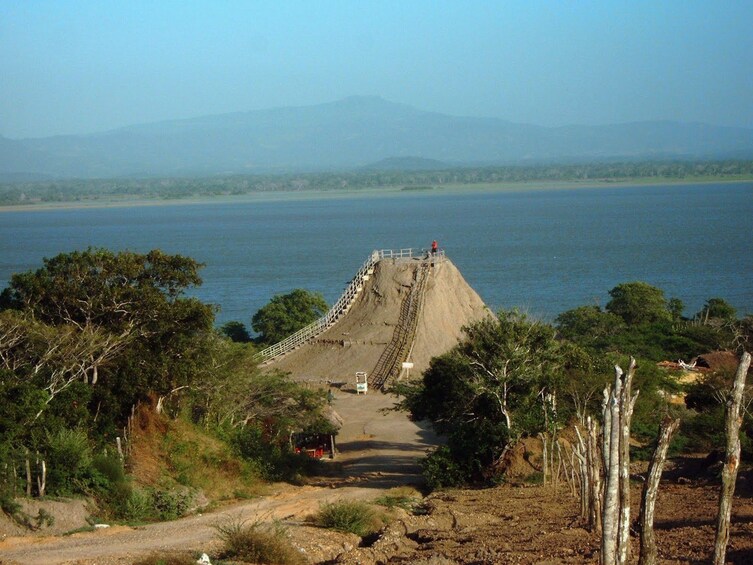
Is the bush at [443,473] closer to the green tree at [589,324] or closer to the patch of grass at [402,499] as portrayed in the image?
the patch of grass at [402,499]

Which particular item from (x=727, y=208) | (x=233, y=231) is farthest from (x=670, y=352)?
(x=727, y=208)

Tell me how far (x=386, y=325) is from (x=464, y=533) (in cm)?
2783

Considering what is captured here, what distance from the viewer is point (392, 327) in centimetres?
4472

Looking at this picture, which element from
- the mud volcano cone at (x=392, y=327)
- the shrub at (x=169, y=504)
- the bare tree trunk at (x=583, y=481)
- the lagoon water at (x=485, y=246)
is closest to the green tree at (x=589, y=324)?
the lagoon water at (x=485, y=246)

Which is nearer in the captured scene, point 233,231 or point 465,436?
point 465,436

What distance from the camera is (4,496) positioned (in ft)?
61.5

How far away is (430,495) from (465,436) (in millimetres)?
2338

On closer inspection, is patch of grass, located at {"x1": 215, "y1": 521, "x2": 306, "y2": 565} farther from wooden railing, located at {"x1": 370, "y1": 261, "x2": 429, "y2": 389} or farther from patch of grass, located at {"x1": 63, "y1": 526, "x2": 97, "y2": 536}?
wooden railing, located at {"x1": 370, "y1": 261, "x2": 429, "y2": 389}

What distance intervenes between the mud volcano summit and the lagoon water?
13.1 ft

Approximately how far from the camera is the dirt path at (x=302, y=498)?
16.5m

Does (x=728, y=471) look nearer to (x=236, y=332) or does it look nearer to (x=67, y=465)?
(x=67, y=465)

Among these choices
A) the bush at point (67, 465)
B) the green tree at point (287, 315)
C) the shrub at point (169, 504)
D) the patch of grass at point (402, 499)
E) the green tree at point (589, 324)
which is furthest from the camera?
the green tree at point (287, 315)

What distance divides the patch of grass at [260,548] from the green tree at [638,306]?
43884mm

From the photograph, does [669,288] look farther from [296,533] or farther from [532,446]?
[296,533]
